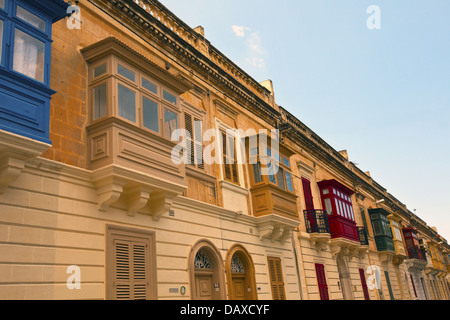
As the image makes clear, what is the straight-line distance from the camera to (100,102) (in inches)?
349

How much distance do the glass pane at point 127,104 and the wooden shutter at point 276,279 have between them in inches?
283

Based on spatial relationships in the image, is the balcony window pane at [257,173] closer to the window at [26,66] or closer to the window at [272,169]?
the window at [272,169]

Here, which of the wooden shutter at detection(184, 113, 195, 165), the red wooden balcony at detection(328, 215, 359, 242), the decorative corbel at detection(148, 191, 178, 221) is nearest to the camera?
the decorative corbel at detection(148, 191, 178, 221)

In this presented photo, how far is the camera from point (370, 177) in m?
31.2

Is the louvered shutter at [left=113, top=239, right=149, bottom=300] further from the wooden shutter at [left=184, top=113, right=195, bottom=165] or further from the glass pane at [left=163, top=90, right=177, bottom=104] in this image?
the glass pane at [left=163, top=90, right=177, bottom=104]

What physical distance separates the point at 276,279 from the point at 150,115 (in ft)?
24.0

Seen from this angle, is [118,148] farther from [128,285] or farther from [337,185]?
[337,185]

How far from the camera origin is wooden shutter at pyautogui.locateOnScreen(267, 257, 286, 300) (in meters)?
13.3

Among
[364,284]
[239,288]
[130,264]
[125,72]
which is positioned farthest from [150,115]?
[364,284]

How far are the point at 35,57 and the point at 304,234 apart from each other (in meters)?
12.4

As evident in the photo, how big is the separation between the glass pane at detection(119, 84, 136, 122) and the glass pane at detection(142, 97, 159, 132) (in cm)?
36

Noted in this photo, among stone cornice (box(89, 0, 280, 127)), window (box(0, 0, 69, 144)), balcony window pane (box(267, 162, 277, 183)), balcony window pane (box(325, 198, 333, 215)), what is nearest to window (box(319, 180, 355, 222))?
balcony window pane (box(325, 198, 333, 215))

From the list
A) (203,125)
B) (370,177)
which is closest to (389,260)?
(370,177)

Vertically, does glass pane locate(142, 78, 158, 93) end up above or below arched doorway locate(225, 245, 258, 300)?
above
